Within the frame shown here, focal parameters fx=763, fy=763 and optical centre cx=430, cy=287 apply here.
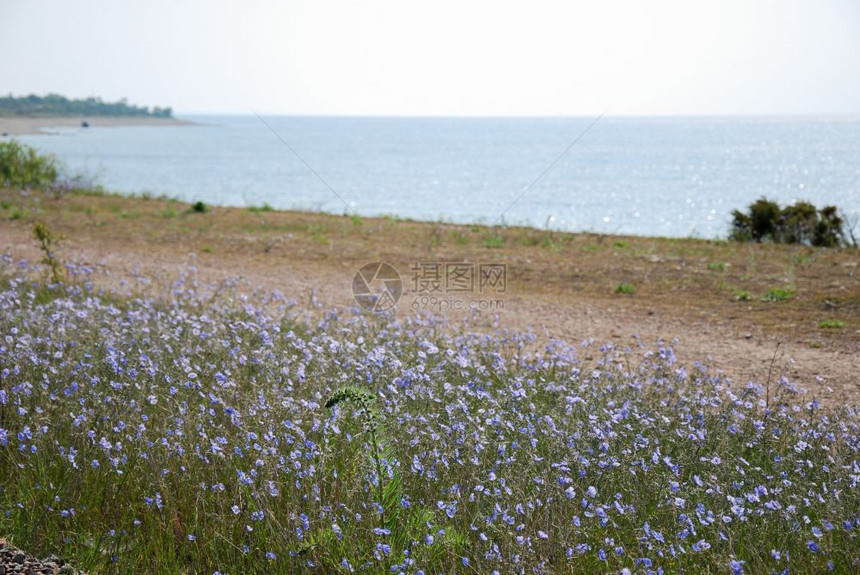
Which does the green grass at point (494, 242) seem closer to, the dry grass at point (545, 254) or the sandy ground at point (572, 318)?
the dry grass at point (545, 254)

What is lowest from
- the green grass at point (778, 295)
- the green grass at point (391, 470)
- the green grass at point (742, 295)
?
the green grass at point (391, 470)

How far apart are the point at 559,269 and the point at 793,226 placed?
5681mm

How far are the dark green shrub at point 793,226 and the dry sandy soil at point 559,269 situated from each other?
55.8 inches

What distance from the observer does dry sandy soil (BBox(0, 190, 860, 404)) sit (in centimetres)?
782

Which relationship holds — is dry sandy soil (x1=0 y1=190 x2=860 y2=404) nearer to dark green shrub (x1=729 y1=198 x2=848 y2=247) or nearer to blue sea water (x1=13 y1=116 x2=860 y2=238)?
dark green shrub (x1=729 y1=198 x2=848 y2=247)

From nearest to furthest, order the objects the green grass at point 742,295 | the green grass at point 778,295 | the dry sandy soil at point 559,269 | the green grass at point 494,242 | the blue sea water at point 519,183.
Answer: the dry sandy soil at point 559,269 → the green grass at point 778,295 → the green grass at point 742,295 → the green grass at point 494,242 → the blue sea water at point 519,183

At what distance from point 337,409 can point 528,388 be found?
5.13 feet

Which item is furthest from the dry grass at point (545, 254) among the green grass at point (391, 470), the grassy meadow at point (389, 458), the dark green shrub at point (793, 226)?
the green grass at point (391, 470)

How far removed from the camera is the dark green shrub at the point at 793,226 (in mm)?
14391

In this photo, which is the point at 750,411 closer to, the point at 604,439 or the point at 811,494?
the point at 811,494

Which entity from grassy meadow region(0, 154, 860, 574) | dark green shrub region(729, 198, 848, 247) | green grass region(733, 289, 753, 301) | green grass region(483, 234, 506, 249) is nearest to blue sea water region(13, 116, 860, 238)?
dark green shrub region(729, 198, 848, 247)

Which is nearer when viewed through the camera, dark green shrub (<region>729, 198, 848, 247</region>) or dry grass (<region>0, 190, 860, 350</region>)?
dry grass (<region>0, 190, 860, 350</region>)

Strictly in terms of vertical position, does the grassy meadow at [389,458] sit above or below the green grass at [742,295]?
below

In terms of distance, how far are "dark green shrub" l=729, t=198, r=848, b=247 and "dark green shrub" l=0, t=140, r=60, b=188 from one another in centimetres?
1773
